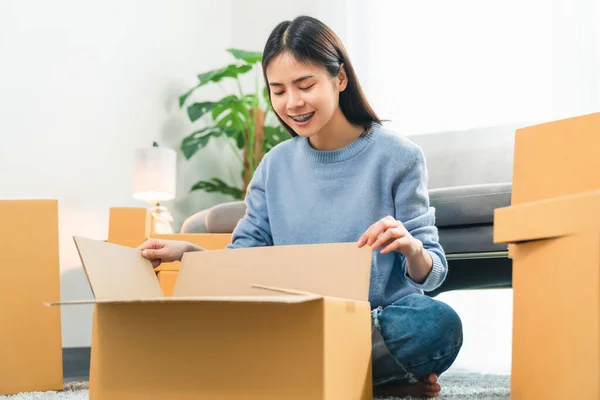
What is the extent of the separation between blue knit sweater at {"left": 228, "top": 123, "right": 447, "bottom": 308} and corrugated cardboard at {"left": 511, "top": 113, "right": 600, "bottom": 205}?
24 centimetres

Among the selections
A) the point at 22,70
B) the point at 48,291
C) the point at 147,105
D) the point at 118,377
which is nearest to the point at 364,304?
the point at 118,377

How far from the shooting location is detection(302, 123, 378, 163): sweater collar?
43.3 inches

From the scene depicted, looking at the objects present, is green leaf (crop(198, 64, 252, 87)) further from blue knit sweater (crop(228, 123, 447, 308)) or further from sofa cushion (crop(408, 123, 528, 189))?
blue knit sweater (crop(228, 123, 447, 308))

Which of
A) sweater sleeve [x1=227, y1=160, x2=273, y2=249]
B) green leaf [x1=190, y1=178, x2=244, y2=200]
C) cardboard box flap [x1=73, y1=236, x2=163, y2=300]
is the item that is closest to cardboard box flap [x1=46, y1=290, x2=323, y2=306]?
cardboard box flap [x1=73, y1=236, x2=163, y2=300]

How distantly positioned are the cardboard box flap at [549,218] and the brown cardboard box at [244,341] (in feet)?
0.57

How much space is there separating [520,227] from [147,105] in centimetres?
226

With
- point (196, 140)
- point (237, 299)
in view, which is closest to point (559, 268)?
point (237, 299)

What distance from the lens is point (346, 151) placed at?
1104mm

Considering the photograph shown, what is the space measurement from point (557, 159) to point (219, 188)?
2277 mm

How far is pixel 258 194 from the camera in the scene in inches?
46.9

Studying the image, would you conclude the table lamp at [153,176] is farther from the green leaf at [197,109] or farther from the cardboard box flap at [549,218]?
the cardboard box flap at [549,218]

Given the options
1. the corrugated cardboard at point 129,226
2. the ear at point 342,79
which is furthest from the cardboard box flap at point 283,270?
the corrugated cardboard at point 129,226

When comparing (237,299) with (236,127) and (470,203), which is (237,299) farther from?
(236,127)

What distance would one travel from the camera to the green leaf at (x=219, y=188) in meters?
2.90
